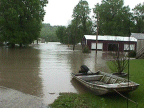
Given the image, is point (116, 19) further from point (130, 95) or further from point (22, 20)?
point (130, 95)

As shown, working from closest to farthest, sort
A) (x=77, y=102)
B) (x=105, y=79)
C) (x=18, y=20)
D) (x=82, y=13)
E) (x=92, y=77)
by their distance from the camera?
(x=77, y=102), (x=105, y=79), (x=92, y=77), (x=18, y=20), (x=82, y=13)

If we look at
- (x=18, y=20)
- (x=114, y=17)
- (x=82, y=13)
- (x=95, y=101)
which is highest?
(x=82, y=13)

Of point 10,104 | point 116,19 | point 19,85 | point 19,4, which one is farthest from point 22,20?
point 10,104

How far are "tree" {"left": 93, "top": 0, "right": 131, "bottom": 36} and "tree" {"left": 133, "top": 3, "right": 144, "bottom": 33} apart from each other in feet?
12.4

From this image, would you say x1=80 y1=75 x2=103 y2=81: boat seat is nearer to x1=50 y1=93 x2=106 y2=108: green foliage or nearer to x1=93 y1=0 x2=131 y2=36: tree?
x1=50 y1=93 x2=106 y2=108: green foliage

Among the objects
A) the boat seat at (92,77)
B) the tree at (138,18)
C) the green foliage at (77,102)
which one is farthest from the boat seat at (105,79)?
the tree at (138,18)

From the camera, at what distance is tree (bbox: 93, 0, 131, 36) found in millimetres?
61094

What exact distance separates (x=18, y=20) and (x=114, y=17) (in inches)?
1302

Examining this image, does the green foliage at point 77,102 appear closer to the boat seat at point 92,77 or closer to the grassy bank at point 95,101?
the grassy bank at point 95,101

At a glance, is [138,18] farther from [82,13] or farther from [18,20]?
[18,20]

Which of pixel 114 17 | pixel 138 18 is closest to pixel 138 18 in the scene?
pixel 138 18

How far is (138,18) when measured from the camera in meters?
66.5

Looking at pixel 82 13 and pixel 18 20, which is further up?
pixel 82 13

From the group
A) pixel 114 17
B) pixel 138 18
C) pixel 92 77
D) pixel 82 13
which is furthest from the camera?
pixel 82 13
